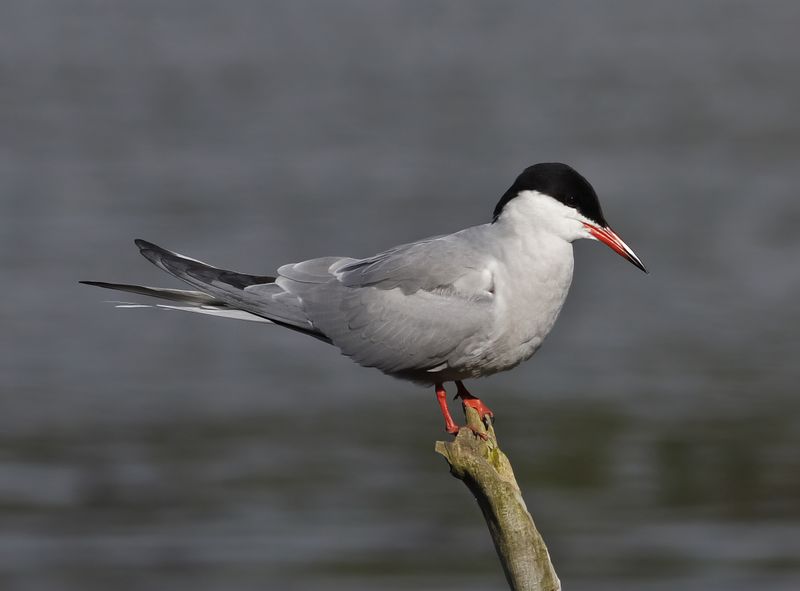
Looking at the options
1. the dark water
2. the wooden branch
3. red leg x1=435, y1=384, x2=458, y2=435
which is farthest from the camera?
the dark water

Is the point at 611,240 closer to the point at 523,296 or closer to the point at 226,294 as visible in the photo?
the point at 523,296

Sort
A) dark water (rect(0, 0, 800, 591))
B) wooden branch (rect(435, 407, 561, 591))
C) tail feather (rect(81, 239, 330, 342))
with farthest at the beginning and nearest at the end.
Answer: dark water (rect(0, 0, 800, 591)) < tail feather (rect(81, 239, 330, 342)) < wooden branch (rect(435, 407, 561, 591))

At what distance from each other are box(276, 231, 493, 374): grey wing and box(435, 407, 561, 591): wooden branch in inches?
26.9

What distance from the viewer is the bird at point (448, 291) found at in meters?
5.74

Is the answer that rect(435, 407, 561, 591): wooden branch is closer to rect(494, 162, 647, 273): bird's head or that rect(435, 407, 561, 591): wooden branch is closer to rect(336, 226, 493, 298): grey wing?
rect(336, 226, 493, 298): grey wing

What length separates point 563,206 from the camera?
5.77m

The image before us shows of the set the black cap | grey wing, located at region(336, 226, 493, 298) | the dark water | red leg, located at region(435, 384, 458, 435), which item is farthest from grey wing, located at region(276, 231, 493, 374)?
the dark water

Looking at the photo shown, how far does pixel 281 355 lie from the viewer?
12820mm

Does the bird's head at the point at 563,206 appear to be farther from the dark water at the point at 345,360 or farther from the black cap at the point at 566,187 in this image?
the dark water at the point at 345,360

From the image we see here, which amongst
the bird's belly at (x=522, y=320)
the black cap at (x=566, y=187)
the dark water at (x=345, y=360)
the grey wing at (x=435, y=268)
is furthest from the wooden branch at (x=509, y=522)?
the dark water at (x=345, y=360)

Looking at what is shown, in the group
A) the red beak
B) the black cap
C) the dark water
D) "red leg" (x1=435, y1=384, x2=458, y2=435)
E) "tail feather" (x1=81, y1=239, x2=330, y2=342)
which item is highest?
the dark water

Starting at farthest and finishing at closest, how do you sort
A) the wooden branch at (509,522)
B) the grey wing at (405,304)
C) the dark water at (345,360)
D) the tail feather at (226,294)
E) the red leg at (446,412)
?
the dark water at (345,360) → the tail feather at (226,294) → the grey wing at (405,304) → the red leg at (446,412) → the wooden branch at (509,522)

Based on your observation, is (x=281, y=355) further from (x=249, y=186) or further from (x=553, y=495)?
(x=249, y=186)

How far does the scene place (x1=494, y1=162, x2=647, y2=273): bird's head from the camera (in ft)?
18.8
